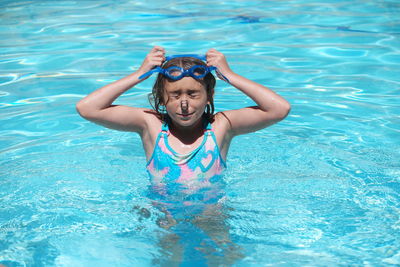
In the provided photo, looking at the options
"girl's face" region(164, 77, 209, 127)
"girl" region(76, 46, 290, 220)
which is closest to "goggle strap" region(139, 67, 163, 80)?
"girl" region(76, 46, 290, 220)

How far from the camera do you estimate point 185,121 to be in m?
3.56

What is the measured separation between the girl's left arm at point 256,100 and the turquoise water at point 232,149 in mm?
533

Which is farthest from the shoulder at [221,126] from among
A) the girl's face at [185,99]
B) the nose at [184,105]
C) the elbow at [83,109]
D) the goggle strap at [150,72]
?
the elbow at [83,109]

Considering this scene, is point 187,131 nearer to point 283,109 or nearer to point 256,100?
point 256,100

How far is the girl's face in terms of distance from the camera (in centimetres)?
352

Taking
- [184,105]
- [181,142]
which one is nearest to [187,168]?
[181,142]

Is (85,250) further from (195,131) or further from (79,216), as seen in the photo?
(195,131)

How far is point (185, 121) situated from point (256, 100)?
1.60 ft

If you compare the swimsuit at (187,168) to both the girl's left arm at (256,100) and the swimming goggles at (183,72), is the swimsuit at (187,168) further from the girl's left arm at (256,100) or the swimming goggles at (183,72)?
the swimming goggles at (183,72)

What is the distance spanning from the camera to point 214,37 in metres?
8.01

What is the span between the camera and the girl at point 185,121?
11.7 ft

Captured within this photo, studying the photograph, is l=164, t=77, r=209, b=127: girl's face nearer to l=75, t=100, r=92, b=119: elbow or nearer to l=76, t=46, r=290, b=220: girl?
l=76, t=46, r=290, b=220: girl

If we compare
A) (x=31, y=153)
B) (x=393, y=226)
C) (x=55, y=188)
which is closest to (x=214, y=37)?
(x=31, y=153)

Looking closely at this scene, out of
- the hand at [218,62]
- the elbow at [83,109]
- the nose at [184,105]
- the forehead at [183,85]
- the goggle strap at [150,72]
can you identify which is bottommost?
the elbow at [83,109]
